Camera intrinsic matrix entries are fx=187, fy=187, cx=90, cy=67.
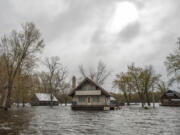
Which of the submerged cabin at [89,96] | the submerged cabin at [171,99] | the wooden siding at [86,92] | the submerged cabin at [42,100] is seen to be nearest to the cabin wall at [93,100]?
the submerged cabin at [89,96]

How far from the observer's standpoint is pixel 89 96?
149 feet

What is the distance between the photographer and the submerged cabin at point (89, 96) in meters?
44.0

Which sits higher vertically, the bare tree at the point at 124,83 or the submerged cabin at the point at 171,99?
the bare tree at the point at 124,83

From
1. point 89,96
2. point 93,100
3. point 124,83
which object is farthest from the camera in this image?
point 124,83

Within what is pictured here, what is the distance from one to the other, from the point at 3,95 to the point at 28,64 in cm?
1268

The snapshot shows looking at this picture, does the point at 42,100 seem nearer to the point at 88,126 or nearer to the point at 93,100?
the point at 93,100

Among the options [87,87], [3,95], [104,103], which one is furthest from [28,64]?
[104,103]

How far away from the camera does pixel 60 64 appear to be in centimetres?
6078

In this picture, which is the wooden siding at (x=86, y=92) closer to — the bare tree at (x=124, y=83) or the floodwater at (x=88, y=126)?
the floodwater at (x=88, y=126)

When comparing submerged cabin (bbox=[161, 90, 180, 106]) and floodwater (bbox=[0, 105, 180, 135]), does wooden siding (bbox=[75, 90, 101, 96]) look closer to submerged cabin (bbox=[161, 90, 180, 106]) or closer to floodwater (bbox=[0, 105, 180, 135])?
floodwater (bbox=[0, 105, 180, 135])

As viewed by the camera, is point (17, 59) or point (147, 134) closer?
point (147, 134)

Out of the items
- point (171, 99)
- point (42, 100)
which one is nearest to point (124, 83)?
point (171, 99)

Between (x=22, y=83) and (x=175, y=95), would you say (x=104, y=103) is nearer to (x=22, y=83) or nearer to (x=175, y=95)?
(x=22, y=83)

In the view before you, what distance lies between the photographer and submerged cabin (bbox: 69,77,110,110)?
4400cm
